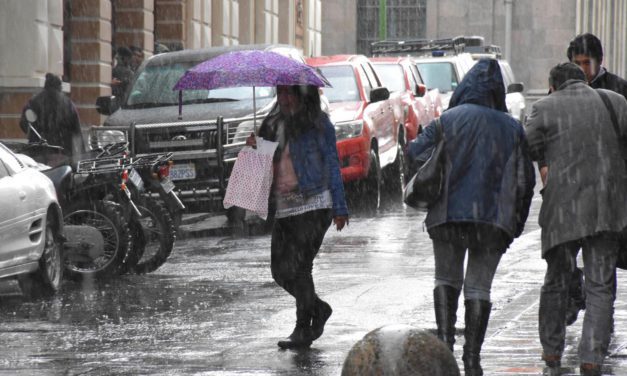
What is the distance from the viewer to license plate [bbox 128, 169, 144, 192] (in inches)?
575

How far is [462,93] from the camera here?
8969mm

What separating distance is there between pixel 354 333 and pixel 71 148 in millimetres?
10731

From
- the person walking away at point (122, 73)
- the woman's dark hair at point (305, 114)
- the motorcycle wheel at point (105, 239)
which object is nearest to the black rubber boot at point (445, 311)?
the woman's dark hair at point (305, 114)

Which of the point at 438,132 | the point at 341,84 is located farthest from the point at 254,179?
the point at 341,84

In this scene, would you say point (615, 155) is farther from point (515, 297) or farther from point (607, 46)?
point (607, 46)

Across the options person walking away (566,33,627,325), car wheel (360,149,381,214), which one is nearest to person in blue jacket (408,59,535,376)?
person walking away (566,33,627,325)

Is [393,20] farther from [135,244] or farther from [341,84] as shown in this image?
[135,244]

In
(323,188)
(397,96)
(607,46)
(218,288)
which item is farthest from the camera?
(607,46)

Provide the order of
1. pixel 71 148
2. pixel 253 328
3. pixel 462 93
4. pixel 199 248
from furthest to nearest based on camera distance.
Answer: pixel 71 148 < pixel 199 248 < pixel 253 328 < pixel 462 93

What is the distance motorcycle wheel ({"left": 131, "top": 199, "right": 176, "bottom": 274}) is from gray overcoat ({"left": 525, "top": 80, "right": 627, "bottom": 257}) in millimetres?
5980

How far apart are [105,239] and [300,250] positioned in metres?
4.62

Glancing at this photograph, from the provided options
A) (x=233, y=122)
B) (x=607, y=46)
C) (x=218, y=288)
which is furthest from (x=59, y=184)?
(x=607, y=46)

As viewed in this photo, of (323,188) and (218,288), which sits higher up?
(323,188)

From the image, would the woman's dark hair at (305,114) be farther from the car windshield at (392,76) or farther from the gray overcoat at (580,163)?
the car windshield at (392,76)
